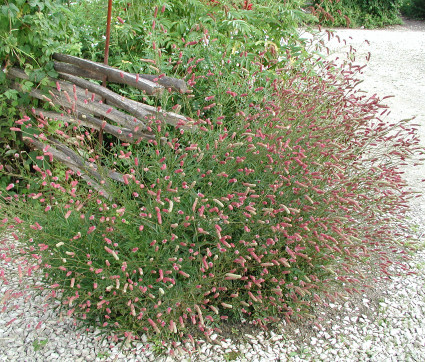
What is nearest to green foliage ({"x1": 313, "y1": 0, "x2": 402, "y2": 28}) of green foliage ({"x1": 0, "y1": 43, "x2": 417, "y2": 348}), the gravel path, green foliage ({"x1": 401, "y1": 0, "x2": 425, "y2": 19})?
green foliage ({"x1": 401, "y1": 0, "x2": 425, "y2": 19})

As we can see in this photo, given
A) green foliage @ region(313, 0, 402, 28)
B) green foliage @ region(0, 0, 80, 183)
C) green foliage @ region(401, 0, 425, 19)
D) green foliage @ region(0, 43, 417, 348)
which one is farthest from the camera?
green foliage @ region(401, 0, 425, 19)

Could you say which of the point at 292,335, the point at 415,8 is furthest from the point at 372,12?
the point at 292,335

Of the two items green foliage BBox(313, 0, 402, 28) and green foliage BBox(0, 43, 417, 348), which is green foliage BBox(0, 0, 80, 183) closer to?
green foliage BBox(0, 43, 417, 348)

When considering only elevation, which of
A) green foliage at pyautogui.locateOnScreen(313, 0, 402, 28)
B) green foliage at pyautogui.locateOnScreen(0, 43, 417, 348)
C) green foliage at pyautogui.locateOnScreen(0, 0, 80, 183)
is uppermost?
green foliage at pyautogui.locateOnScreen(313, 0, 402, 28)

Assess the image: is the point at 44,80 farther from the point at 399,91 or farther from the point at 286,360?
the point at 399,91

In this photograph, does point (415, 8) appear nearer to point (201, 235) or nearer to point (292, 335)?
point (292, 335)

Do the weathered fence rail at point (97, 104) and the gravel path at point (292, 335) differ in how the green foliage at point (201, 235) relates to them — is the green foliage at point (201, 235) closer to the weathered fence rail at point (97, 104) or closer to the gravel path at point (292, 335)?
the gravel path at point (292, 335)

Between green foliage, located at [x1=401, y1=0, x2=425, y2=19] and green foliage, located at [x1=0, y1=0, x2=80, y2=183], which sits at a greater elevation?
green foliage, located at [x1=401, y1=0, x2=425, y2=19]

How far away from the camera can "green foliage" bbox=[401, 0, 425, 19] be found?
778 inches

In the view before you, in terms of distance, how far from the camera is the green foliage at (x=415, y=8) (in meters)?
19.8

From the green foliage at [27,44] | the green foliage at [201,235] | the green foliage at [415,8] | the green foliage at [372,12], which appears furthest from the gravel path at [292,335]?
the green foliage at [415,8]

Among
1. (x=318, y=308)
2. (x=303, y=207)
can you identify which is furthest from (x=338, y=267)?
(x=303, y=207)

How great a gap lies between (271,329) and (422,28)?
62.5ft

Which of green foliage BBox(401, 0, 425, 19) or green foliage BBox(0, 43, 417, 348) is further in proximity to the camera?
green foliage BBox(401, 0, 425, 19)
